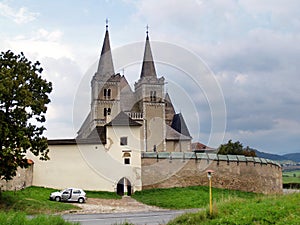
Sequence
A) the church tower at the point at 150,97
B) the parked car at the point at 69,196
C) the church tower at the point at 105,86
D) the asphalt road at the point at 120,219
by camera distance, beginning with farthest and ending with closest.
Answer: the church tower at the point at 105,86 < the church tower at the point at 150,97 < the parked car at the point at 69,196 < the asphalt road at the point at 120,219

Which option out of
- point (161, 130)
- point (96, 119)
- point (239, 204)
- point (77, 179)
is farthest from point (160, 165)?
point (96, 119)

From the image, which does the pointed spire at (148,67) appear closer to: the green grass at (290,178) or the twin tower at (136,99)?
the twin tower at (136,99)

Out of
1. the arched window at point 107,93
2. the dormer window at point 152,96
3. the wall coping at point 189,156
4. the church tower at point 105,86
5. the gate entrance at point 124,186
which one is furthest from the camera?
the arched window at point 107,93

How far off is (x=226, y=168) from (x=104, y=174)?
11060 mm

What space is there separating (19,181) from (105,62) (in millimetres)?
39468

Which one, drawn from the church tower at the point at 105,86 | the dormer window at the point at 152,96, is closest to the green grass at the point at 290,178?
the dormer window at the point at 152,96

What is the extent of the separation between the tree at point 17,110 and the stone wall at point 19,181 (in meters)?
4.51

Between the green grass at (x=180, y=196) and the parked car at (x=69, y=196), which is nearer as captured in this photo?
the green grass at (x=180, y=196)

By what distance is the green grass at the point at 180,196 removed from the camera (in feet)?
84.0

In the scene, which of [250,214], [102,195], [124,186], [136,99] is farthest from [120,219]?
[136,99]

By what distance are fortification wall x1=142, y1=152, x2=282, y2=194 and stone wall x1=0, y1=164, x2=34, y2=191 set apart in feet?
31.4

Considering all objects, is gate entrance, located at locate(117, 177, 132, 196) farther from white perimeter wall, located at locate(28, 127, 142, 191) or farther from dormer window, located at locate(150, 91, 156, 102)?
dormer window, located at locate(150, 91, 156, 102)

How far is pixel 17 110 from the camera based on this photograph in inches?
822

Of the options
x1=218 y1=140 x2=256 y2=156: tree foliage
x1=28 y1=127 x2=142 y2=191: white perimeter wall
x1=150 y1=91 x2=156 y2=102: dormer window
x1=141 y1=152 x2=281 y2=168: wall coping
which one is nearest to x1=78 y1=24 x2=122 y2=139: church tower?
x1=150 y1=91 x2=156 y2=102: dormer window
